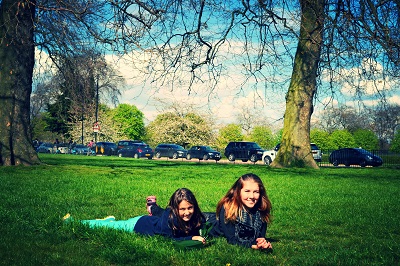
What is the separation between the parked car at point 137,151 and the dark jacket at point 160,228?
42252 mm

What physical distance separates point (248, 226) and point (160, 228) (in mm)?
1141

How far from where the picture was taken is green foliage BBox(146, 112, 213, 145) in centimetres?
6000

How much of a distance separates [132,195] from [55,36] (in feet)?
30.2

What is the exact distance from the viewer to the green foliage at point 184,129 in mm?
60000

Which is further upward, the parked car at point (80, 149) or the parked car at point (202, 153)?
the parked car at point (80, 149)

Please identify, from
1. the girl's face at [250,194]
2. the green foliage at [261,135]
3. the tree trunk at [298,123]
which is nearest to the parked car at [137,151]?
the green foliage at [261,135]

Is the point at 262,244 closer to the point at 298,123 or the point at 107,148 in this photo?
the point at 298,123

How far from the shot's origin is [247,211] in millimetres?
5258

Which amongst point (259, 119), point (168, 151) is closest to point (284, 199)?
point (168, 151)

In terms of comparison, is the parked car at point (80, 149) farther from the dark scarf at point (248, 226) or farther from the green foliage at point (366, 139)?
the dark scarf at point (248, 226)

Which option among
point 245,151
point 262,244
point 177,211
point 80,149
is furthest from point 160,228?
point 80,149

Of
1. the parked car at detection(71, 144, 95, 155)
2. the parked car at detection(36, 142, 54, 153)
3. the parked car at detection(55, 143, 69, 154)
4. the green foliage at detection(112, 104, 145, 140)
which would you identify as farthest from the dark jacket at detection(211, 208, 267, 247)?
the green foliage at detection(112, 104, 145, 140)

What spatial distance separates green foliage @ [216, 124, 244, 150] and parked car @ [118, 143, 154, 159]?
48.6 ft

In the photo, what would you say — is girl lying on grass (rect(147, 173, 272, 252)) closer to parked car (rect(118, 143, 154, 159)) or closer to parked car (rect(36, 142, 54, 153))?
parked car (rect(118, 143, 154, 159))
